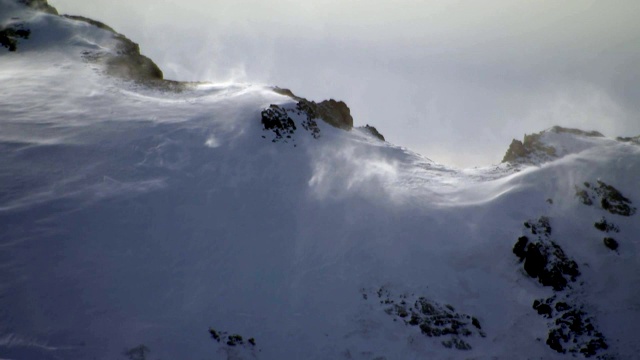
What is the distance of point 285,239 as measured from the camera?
18.4 metres

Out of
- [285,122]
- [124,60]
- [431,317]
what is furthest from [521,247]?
[124,60]

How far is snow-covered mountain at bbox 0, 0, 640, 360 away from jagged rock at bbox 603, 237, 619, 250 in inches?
2.4

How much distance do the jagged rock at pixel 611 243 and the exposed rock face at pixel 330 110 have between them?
1856 cm

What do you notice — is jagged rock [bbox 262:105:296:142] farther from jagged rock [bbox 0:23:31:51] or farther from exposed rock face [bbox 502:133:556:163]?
jagged rock [bbox 0:23:31:51]

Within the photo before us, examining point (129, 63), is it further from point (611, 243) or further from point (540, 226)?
point (611, 243)

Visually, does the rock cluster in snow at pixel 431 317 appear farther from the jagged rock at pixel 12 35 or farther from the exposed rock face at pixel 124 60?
the jagged rock at pixel 12 35

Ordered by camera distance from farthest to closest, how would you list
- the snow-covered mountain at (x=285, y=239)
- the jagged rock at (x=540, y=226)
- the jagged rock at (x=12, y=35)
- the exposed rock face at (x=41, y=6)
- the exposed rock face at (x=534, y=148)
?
the exposed rock face at (x=41, y=6), the jagged rock at (x=12, y=35), the exposed rock face at (x=534, y=148), the jagged rock at (x=540, y=226), the snow-covered mountain at (x=285, y=239)

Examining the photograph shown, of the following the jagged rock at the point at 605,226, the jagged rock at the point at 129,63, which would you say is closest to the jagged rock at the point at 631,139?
the jagged rock at the point at 605,226

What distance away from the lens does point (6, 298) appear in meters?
11.5

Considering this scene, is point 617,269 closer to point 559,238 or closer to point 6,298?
point 559,238

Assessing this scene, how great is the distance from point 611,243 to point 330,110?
Answer: 2090cm

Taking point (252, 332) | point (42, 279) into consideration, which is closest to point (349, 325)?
point (252, 332)

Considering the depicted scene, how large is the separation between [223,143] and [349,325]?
14315 millimetres

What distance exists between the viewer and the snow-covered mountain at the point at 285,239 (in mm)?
Answer: 12984
